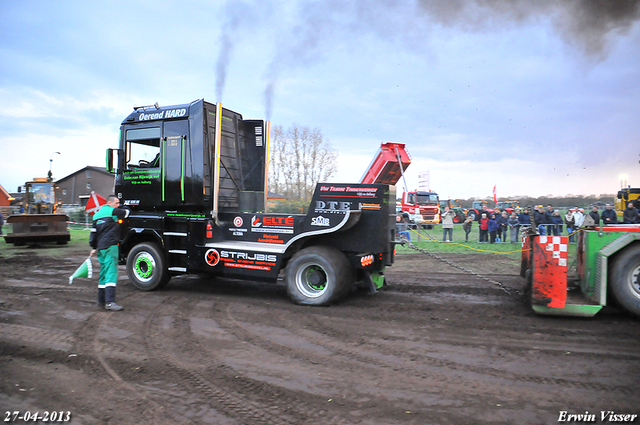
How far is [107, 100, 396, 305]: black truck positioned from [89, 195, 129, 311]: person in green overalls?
1.32 metres

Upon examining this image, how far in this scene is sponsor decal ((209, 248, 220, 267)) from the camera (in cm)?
780

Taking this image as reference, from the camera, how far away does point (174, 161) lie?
317 inches

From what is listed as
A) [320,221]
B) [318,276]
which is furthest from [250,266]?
[320,221]

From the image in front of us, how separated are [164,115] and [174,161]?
3.06 ft

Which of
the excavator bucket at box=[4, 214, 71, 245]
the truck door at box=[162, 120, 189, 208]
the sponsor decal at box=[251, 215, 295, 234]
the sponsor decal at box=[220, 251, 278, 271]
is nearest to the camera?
the sponsor decal at box=[220, 251, 278, 271]

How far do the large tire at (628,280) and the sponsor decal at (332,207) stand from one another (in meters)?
3.95

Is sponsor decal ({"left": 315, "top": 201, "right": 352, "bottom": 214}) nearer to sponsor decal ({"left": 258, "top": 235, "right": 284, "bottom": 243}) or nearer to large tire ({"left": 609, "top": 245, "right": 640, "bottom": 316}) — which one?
sponsor decal ({"left": 258, "top": 235, "right": 284, "bottom": 243})

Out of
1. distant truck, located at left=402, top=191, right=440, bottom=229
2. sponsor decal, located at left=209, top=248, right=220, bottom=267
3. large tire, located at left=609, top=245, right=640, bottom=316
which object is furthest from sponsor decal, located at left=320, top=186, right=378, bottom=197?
distant truck, located at left=402, top=191, right=440, bottom=229

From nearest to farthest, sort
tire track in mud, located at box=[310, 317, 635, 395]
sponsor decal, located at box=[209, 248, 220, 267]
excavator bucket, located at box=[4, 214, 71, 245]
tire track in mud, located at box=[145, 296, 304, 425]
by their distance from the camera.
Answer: tire track in mud, located at box=[145, 296, 304, 425]
tire track in mud, located at box=[310, 317, 635, 395]
sponsor decal, located at box=[209, 248, 220, 267]
excavator bucket, located at box=[4, 214, 71, 245]

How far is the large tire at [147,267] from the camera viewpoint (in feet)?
26.8

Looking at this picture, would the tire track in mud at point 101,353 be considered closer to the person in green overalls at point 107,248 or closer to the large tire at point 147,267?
the person in green overalls at point 107,248

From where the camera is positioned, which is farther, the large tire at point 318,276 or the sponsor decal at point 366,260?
the sponsor decal at point 366,260

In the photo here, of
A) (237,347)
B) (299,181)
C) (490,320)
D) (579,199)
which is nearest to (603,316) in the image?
(490,320)

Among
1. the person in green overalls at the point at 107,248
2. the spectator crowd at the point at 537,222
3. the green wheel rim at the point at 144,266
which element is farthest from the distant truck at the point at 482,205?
the person in green overalls at the point at 107,248
